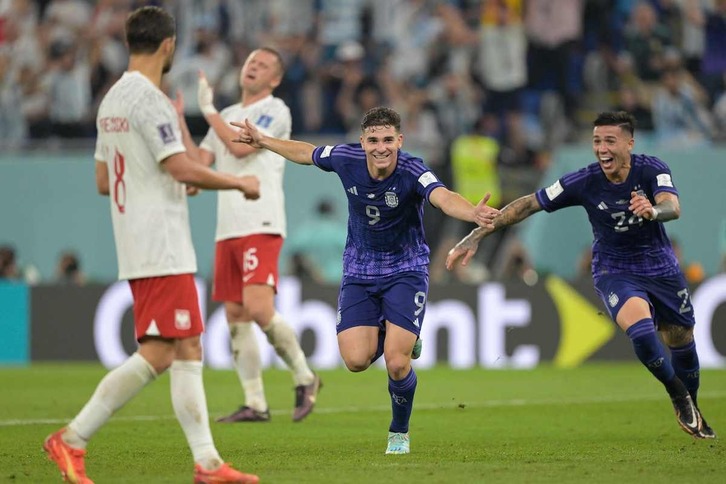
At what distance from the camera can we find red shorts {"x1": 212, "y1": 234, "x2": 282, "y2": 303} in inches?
416

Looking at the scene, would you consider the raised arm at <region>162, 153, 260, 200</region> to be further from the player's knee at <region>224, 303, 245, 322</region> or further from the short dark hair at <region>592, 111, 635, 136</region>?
the player's knee at <region>224, 303, 245, 322</region>

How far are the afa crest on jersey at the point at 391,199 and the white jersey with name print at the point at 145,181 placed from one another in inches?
77.9

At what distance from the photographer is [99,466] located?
25.6 ft

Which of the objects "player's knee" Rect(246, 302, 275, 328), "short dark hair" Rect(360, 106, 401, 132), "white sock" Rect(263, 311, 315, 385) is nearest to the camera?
"short dark hair" Rect(360, 106, 401, 132)

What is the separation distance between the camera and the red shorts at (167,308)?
6836 millimetres

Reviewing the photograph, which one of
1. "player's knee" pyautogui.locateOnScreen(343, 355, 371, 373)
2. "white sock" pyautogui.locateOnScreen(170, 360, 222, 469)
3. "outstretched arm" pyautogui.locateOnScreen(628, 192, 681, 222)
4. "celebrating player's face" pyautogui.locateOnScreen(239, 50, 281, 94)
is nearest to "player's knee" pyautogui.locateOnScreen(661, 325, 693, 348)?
"outstretched arm" pyautogui.locateOnScreen(628, 192, 681, 222)

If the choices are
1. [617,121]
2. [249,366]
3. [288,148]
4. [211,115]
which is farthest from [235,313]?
[617,121]

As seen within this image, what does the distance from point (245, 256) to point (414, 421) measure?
1.86 m

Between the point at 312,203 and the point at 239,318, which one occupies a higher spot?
the point at 312,203

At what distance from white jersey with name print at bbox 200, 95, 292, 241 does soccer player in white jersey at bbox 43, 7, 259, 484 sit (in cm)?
364

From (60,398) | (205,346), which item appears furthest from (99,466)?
(205,346)

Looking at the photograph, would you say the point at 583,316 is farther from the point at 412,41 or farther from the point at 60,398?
the point at 60,398

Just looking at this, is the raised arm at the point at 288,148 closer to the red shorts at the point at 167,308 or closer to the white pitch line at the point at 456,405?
the red shorts at the point at 167,308

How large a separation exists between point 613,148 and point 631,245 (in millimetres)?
712
